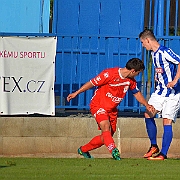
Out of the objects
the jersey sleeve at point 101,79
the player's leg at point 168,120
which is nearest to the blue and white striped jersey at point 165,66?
the player's leg at point 168,120

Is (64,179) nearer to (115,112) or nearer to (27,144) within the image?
(115,112)

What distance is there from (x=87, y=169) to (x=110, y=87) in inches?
75.2

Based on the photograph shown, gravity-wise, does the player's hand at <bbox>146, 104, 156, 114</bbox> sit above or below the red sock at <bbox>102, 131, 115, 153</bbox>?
above

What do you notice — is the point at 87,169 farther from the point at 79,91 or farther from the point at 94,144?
the point at 94,144

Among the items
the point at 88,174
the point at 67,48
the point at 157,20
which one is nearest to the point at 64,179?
the point at 88,174

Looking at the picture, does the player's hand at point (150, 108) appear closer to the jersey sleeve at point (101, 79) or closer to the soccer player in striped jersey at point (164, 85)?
the soccer player in striped jersey at point (164, 85)

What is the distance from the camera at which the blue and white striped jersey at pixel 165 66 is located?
11.6m

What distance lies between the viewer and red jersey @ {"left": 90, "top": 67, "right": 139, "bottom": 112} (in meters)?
11.5

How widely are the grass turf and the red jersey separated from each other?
853 millimetres

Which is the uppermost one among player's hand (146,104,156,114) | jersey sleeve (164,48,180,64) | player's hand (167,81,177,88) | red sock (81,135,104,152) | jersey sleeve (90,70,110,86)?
jersey sleeve (164,48,180,64)

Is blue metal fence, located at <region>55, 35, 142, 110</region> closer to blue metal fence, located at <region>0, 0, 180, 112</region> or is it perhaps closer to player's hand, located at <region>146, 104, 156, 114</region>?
blue metal fence, located at <region>0, 0, 180, 112</region>

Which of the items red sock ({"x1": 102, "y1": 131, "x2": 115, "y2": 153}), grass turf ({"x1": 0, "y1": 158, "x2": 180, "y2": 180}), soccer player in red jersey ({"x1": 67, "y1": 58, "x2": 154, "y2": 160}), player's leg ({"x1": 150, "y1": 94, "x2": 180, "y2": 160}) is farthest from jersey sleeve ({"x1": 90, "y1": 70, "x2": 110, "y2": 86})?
grass turf ({"x1": 0, "y1": 158, "x2": 180, "y2": 180})

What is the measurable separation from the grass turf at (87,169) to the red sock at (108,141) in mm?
198

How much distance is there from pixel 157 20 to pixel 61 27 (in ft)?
5.95
